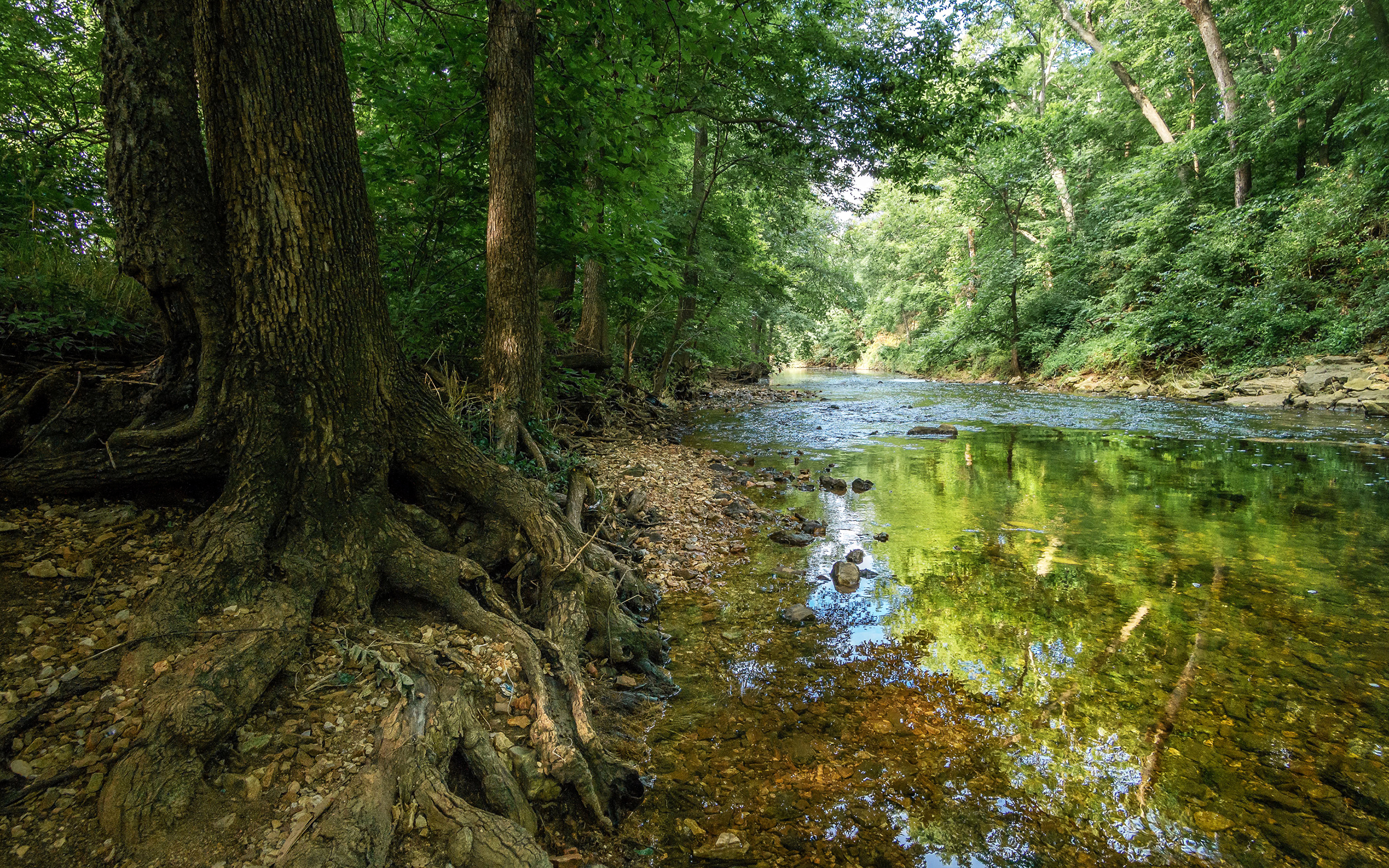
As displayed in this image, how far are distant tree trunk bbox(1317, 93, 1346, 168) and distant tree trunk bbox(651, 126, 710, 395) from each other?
55.3ft

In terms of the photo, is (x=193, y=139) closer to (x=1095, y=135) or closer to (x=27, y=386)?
(x=27, y=386)

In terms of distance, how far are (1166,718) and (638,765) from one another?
9.30ft

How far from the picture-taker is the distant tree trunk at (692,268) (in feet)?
43.7

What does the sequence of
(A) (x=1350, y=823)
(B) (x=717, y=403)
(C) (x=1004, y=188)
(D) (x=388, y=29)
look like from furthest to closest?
(C) (x=1004, y=188)
(B) (x=717, y=403)
(D) (x=388, y=29)
(A) (x=1350, y=823)

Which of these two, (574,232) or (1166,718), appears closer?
(1166,718)

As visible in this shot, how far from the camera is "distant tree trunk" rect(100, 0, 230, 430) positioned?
272 centimetres

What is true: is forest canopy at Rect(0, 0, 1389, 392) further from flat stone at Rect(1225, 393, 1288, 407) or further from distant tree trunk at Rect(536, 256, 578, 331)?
flat stone at Rect(1225, 393, 1288, 407)

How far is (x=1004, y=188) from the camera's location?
24.4 m

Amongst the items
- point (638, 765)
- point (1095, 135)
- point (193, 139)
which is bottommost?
point (638, 765)

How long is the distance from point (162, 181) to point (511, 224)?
3.02 m

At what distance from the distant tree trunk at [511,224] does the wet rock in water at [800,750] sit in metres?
→ 3.37

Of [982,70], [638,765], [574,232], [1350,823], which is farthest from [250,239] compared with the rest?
[982,70]

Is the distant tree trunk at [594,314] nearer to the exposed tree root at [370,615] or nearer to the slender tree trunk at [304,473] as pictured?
the exposed tree root at [370,615]

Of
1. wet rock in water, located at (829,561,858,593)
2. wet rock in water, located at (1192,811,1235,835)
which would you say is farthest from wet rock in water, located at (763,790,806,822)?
wet rock in water, located at (829,561,858,593)
